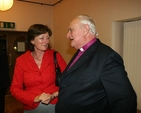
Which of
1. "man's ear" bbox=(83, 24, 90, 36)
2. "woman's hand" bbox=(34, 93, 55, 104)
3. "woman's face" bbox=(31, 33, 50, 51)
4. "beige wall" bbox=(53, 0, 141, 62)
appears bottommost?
"woman's hand" bbox=(34, 93, 55, 104)

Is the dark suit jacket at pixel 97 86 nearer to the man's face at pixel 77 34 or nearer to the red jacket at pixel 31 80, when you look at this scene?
the man's face at pixel 77 34

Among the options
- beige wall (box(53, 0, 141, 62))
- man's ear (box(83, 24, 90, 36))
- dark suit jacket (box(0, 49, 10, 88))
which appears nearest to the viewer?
man's ear (box(83, 24, 90, 36))

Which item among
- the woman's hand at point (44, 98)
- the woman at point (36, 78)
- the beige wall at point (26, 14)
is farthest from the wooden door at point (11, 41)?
the woman's hand at point (44, 98)

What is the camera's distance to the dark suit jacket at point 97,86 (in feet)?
3.03

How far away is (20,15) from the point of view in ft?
14.3

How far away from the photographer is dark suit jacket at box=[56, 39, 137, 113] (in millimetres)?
923

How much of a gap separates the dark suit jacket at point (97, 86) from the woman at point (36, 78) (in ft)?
0.88

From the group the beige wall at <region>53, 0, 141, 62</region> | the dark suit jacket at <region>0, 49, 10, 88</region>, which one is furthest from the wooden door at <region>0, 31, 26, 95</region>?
the dark suit jacket at <region>0, 49, 10, 88</region>

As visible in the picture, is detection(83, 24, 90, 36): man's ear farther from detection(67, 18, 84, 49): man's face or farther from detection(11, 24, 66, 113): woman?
detection(11, 24, 66, 113): woman

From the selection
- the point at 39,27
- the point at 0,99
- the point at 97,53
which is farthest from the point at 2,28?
the point at 97,53

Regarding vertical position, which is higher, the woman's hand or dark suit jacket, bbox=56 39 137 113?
dark suit jacket, bbox=56 39 137 113

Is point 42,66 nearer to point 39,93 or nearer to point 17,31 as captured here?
point 39,93

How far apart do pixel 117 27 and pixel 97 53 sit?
6.10ft

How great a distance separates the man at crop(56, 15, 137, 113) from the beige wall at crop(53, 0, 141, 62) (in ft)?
4.77
